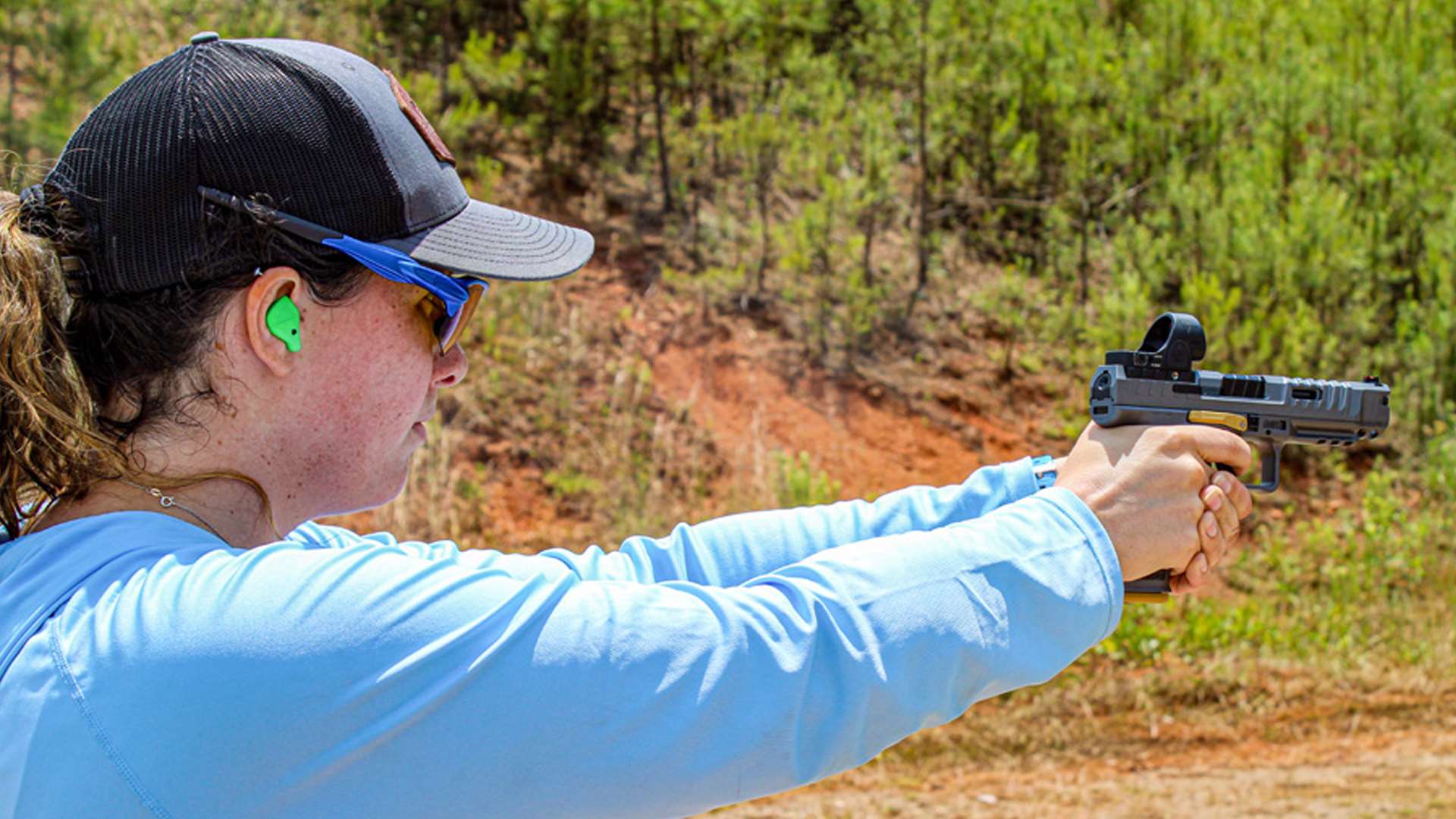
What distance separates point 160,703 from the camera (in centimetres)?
111

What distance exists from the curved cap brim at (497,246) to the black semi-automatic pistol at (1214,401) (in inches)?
33.1

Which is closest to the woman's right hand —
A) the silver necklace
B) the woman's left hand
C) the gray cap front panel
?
the woman's left hand

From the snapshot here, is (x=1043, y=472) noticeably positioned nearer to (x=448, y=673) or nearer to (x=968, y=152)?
(x=448, y=673)

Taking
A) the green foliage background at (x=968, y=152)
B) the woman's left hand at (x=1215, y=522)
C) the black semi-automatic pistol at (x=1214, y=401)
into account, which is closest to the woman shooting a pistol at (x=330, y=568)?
the woman's left hand at (x=1215, y=522)

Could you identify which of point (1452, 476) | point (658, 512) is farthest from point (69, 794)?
point (1452, 476)

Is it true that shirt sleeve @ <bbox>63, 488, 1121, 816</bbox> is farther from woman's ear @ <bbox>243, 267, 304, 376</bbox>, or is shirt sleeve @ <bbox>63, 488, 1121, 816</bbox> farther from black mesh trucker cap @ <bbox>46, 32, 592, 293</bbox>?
black mesh trucker cap @ <bbox>46, 32, 592, 293</bbox>

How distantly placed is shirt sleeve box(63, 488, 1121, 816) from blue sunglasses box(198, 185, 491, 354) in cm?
31

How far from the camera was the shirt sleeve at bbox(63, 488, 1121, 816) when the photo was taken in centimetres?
111

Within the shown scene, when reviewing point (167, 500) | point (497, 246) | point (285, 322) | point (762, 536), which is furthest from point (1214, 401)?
point (167, 500)

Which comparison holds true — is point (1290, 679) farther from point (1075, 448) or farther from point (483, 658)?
point (483, 658)

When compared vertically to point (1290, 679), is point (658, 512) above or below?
above

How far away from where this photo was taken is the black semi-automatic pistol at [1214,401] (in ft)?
6.04

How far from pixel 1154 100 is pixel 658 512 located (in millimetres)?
4243

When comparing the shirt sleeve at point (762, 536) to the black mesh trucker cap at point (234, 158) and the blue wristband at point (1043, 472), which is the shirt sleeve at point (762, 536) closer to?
the blue wristband at point (1043, 472)
